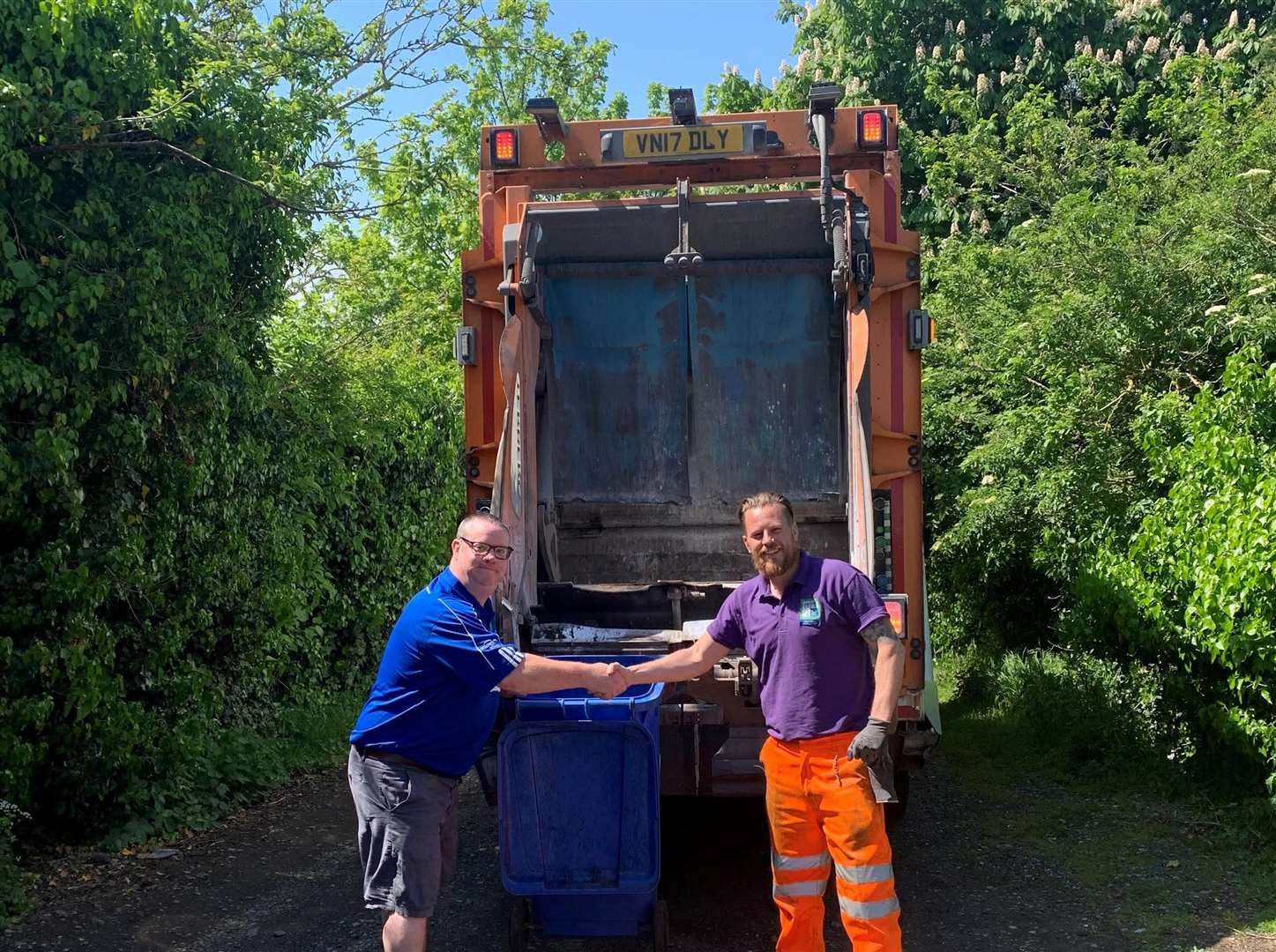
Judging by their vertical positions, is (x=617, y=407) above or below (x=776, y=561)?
above

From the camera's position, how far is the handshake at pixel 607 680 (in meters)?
4.07

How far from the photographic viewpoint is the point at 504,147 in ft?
20.5

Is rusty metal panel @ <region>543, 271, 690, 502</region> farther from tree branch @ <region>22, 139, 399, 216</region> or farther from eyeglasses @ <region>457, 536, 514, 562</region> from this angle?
eyeglasses @ <region>457, 536, 514, 562</region>

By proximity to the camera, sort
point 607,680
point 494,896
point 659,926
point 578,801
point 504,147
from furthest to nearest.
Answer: point 504,147 < point 494,896 < point 659,926 < point 578,801 < point 607,680

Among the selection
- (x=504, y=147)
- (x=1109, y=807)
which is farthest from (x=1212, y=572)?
(x=504, y=147)

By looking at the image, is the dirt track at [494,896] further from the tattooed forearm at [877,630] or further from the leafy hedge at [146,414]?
the tattooed forearm at [877,630]

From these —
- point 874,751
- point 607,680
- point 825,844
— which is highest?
point 607,680

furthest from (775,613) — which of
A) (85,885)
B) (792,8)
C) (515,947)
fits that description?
(792,8)

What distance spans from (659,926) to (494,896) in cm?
108

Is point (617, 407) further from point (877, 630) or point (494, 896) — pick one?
point (877, 630)

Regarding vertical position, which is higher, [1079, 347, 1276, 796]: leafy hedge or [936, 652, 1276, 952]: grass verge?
[1079, 347, 1276, 796]: leafy hedge

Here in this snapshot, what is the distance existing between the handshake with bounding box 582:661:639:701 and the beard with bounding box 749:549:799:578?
0.59 meters

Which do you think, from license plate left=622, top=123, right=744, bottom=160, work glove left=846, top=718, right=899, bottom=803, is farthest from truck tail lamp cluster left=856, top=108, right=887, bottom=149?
work glove left=846, top=718, right=899, bottom=803

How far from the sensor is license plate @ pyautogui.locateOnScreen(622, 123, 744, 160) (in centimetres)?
610
